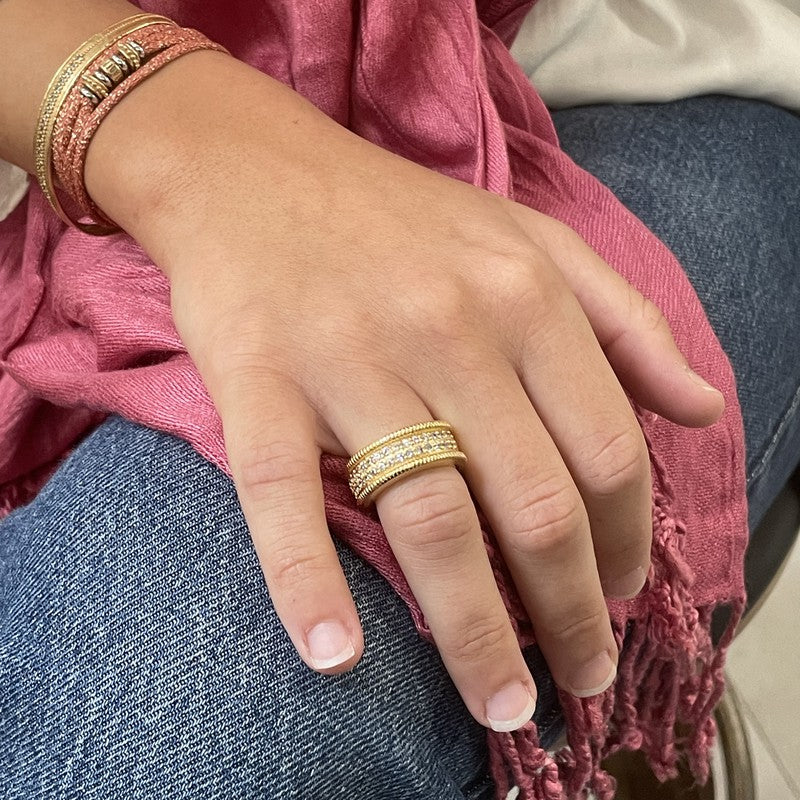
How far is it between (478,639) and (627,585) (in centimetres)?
10

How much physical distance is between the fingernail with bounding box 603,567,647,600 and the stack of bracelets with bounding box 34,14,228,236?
0.40 m

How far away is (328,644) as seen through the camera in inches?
14.4

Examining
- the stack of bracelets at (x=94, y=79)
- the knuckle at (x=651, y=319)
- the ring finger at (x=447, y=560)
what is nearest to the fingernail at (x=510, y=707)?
the ring finger at (x=447, y=560)

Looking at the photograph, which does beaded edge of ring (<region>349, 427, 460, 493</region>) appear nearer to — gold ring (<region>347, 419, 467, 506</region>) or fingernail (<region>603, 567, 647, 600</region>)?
gold ring (<region>347, 419, 467, 506</region>)

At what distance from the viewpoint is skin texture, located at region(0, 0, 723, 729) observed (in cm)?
38

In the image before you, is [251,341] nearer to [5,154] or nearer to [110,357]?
[110,357]

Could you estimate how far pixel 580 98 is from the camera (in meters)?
0.71

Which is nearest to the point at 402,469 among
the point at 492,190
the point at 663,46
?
the point at 492,190

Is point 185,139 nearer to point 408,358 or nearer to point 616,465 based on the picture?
point 408,358

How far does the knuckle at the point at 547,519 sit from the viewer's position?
0.38m

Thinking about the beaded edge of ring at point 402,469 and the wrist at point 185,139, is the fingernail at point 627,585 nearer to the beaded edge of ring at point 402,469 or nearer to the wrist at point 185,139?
the beaded edge of ring at point 402,469

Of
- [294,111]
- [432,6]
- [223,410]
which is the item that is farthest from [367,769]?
[432,6]

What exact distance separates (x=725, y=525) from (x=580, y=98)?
0.41m

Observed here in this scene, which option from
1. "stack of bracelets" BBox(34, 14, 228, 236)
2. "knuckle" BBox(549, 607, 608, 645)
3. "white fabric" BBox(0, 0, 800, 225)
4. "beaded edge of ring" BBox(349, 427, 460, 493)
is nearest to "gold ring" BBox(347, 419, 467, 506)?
"beaded edge of ring" BBox(349, 427, 460, 493)
